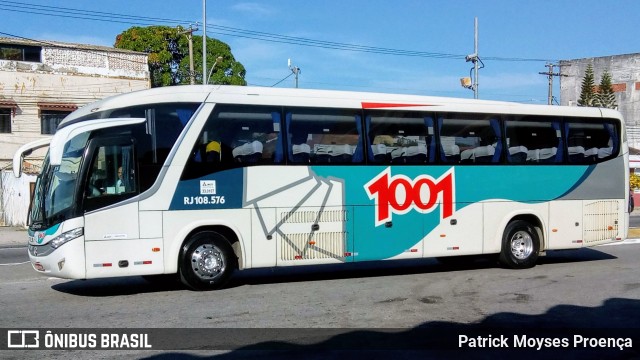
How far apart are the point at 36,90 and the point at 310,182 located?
25166mm

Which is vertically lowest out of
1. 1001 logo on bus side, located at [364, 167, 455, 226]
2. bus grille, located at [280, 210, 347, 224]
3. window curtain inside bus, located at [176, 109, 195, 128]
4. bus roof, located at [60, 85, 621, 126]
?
bus grille, located at [280, 210, 347, 224]

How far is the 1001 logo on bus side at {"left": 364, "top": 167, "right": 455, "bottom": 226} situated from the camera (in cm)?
1244

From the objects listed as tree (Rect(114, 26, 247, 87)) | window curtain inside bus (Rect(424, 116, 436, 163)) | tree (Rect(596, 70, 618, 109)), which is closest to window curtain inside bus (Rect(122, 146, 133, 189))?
window curtain inside bus (Rect(424, 116, 436, 163))

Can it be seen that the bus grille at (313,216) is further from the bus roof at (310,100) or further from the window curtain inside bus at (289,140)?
the bus roof at (310,100)

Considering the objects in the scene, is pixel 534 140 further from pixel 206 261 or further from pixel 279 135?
pixel 206 261

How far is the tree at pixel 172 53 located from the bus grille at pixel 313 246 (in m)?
36.6

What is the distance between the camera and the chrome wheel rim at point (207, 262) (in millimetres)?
10969

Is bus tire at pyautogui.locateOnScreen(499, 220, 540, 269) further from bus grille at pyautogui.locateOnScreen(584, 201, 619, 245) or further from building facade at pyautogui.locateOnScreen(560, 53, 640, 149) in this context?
building facade at pyautogui.locateOnScreen(560, 53, 640, 149)

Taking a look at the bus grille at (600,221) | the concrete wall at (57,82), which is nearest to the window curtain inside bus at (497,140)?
the bus grille at (600,221)

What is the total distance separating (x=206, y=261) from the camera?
11.0 meters

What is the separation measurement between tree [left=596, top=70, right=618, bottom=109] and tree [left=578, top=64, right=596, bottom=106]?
566mm

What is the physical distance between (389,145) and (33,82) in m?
25.3

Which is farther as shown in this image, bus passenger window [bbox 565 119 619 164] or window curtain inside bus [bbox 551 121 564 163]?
bus passenger window [bbox 565 119 619 164]

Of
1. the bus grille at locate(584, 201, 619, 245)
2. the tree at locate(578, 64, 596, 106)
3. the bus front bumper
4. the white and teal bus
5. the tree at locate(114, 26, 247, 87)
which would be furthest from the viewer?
the tree at locate(578, 64, 596, 106)
